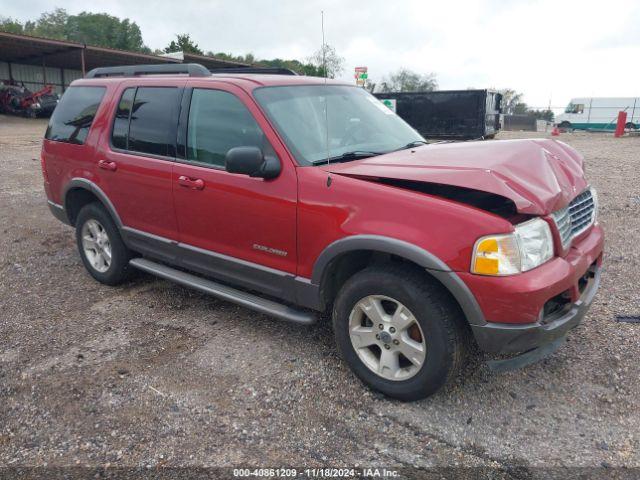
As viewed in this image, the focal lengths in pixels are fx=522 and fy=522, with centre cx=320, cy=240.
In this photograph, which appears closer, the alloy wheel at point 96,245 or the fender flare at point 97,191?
the fender flare at point 97,191

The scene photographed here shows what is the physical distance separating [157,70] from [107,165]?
0.92 m

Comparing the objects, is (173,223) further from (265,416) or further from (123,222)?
(265,416)

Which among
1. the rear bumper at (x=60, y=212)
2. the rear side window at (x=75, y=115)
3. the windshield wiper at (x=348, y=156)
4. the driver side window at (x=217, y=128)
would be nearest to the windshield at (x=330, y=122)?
the windshield wiper at (x=348, y=156)

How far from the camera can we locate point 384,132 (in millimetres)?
4055

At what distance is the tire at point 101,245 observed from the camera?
15.6 feet

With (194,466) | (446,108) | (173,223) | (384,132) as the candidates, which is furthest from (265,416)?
(446,108)

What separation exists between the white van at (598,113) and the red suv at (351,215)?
3691 centimetres

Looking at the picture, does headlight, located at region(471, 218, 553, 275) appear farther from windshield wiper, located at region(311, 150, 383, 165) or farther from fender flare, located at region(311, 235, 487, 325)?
windshield wiper, located at region(311, 150, 383, 165)

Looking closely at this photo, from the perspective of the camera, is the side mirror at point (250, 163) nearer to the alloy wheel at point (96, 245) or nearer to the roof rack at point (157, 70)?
the roof rack at point (157, 70)

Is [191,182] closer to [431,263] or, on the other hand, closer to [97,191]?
[97,191]

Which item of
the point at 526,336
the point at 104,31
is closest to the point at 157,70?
the point at 526,336

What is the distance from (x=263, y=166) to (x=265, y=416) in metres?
1.51

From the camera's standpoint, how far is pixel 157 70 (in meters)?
4.46

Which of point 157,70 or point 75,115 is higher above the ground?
point 157,70
